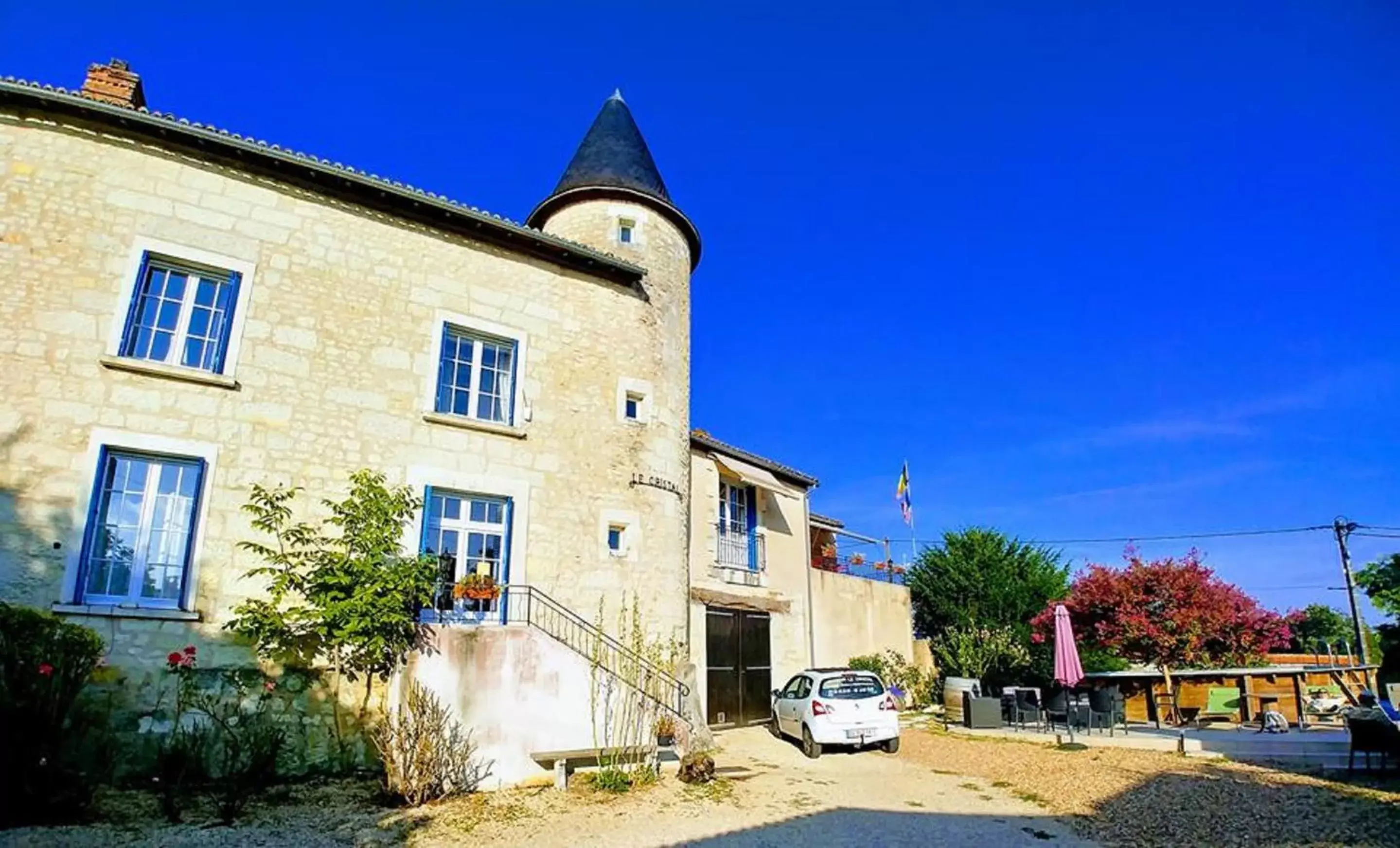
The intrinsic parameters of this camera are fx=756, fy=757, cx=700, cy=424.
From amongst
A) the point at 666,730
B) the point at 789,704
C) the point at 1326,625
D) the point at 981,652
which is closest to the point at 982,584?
the point at 981,652

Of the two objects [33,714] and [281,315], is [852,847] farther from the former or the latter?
[281,315]

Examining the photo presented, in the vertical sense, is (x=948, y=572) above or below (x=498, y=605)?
above

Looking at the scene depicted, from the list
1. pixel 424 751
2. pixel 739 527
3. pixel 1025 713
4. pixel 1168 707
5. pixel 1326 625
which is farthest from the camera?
pixel 1326 625

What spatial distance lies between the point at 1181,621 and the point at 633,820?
552 inches

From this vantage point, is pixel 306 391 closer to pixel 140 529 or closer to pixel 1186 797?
pixel 140 529

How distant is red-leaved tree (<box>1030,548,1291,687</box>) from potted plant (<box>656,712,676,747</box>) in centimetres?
1120

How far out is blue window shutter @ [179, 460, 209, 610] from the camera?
9969mm

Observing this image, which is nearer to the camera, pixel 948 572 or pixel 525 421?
pixel 525 421

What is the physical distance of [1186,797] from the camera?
→ 963 centimetres

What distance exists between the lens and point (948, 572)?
2581cm

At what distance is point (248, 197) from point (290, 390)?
317cm

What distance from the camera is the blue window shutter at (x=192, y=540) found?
9969 millimetres

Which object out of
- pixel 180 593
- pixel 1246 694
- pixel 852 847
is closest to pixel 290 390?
pixel 180 593

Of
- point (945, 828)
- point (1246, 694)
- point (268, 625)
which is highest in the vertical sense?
point (268, 625)
